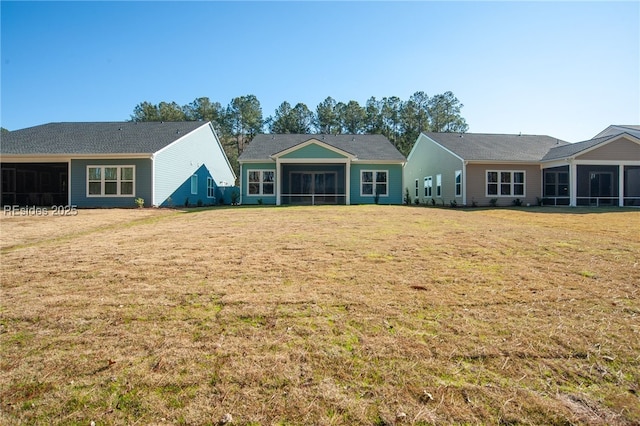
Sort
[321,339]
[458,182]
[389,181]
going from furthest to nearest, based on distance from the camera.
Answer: [389,181] < [458,182] < [321,339]

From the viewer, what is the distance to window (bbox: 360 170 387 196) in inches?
923

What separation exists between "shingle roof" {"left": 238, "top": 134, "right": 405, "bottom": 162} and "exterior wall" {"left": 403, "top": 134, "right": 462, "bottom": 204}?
3065 mm

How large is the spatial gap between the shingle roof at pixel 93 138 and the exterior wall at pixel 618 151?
966 inches

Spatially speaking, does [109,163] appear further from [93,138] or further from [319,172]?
[319,172]

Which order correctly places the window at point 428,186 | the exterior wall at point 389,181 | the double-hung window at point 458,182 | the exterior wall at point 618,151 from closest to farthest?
1. the exterior wall at point 618,151
2. the double-hung window at point 458,182
3. the exterior wall at point 389,181
4. the window at point 428,186

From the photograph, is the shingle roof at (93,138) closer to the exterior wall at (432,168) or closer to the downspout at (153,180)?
the downspout at (153,180)

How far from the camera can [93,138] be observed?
21781 mm

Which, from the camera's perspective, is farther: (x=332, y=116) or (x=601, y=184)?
(x=332, y=116)

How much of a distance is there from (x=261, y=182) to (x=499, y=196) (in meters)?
14.9

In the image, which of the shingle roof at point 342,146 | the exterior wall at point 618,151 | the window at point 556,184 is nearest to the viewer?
the exterior wall at point 618,151

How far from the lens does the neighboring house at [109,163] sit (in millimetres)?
19500

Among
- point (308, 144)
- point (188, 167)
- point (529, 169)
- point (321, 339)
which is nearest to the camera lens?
point (321, 339)

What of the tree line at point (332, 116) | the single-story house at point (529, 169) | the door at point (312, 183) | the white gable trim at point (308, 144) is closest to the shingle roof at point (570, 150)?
the single-story house at point (529, 169)

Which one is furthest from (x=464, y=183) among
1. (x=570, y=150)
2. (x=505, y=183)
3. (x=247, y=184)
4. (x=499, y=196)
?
(x=247, y=184)
